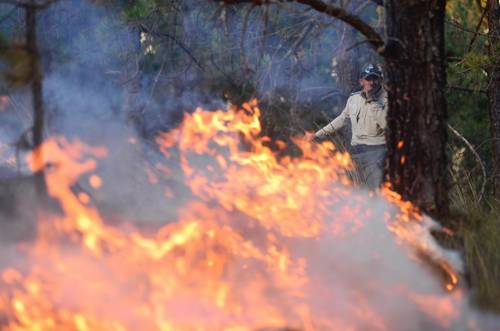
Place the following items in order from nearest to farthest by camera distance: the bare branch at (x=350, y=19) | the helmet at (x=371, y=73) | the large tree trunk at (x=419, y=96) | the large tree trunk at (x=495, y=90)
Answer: the bare branch at (x=350, y=19) → the large tree trunk at (x=419, y=96) → the large tree trunk at (x=495, y=90) → the helmet at (x=371, y=73)

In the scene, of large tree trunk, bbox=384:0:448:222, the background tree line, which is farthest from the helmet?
large tree trunk, bbox=384:0:448:222

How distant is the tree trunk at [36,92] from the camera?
4.19 meters

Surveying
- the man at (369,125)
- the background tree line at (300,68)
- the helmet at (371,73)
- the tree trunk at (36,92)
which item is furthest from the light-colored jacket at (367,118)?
the tree trunk at (36,92)

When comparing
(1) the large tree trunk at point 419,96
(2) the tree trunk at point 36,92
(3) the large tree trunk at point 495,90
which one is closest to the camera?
(2) the tree trunk at point 36,92

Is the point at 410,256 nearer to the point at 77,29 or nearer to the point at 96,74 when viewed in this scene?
the point at 96,74

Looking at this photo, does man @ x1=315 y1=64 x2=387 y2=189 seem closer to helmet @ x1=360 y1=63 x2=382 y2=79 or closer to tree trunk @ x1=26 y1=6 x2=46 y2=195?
helmet @ x1=360 y1=63 x2=382 y2=79

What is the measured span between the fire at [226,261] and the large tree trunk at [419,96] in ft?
0.76

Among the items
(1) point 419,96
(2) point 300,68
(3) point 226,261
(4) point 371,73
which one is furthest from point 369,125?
(3) point 226,261

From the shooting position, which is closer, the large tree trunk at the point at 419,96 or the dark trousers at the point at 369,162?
the large tree trunk at the point at 419,96

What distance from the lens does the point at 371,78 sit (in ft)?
23.0

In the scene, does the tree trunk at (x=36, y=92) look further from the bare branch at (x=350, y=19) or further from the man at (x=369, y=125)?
the man at (x=369, y=125)

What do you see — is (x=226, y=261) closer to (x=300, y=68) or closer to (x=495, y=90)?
(x=300, y=68)

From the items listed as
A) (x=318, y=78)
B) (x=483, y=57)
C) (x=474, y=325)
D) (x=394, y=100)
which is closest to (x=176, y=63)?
(x=318, y=78)

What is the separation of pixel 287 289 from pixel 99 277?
122cm
